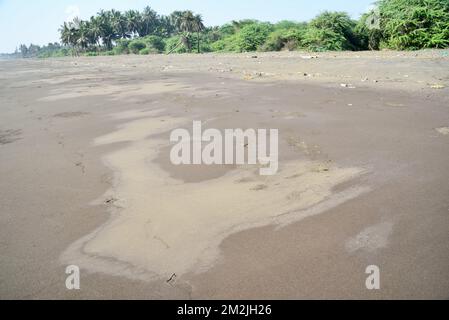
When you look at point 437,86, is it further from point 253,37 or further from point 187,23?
point 187,23

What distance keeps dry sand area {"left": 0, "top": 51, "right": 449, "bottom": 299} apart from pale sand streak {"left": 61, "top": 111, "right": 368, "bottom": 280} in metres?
0.02

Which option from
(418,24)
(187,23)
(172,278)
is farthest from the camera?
(187,23)

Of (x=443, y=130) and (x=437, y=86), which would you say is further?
(x=437, y=86)

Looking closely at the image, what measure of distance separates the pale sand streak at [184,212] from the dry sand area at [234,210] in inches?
0.8

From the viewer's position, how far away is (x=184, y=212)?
4.14 m

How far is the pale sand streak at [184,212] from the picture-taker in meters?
3.32

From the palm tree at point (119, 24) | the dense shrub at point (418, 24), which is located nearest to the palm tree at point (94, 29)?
the palm tree at point (119, 24)

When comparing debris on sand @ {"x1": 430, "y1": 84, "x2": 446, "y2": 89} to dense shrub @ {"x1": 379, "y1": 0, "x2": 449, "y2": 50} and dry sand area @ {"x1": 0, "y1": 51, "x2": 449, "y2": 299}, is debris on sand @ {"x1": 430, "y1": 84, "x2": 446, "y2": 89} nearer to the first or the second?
dry sand area @ {"x1": 0, "y1": 51, "x2": 449, "y2": 299}

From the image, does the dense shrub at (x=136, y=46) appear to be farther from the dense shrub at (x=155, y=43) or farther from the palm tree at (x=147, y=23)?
the palm tree at (x=147, y=23)

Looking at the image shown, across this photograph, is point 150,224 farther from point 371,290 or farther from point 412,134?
point 412,134

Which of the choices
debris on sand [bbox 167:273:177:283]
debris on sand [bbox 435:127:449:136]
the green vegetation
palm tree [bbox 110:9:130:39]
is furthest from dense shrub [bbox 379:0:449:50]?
palm tree [bbox 110:9:130:39]

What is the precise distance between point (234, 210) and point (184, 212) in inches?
22.7

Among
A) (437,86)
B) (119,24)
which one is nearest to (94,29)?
(119,24)
